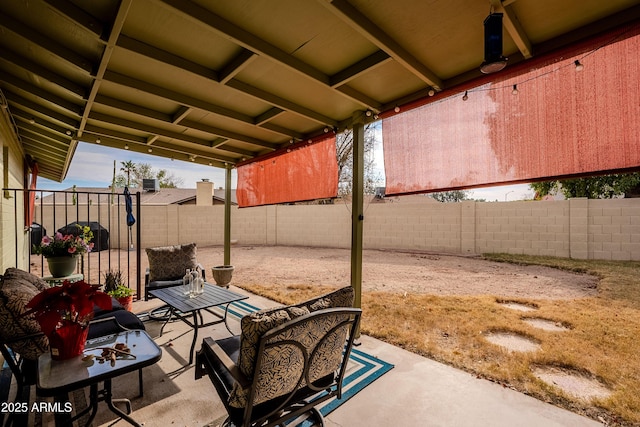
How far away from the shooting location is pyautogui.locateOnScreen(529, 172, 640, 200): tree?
9.58 metres

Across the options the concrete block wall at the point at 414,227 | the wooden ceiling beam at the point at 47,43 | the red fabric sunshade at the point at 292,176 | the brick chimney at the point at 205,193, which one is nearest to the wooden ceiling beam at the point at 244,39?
the wooden ceiling beam at the point at 47,43

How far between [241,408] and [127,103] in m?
3.06

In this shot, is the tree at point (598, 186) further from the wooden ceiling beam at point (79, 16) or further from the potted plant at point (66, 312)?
the potted plant at point (66, 312)

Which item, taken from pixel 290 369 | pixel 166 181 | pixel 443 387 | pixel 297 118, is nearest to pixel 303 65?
pixel 297 118

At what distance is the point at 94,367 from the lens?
1.54 meters

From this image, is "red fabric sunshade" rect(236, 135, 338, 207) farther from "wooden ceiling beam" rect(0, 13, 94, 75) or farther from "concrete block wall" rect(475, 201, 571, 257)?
"concrete block wall" rect(475, 201, 571, 257)

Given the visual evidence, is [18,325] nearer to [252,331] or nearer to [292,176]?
[252,331]

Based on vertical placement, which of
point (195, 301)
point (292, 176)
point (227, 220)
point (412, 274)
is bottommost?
point (412, 274)

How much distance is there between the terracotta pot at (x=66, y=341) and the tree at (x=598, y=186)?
11.1m

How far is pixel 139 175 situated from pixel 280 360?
1227 inches

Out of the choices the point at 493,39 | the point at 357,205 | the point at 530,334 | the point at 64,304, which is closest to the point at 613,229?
the point at 530,334

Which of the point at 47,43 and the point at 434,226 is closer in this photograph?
the point at 47,43

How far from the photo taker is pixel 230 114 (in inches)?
126

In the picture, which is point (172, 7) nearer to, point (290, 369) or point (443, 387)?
point (290, 369)
